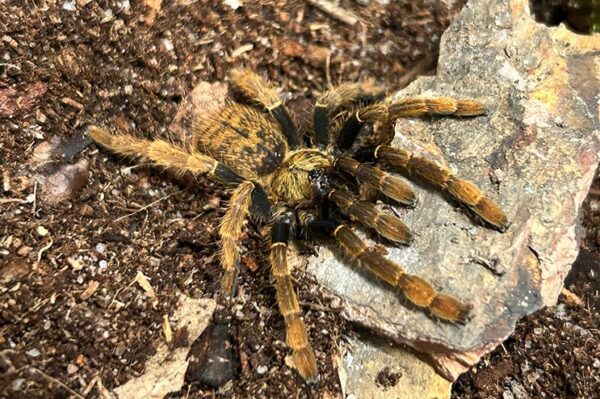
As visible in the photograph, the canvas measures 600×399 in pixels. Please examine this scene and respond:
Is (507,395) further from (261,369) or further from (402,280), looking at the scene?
(261,369)

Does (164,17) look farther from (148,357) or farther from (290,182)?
(148,357)

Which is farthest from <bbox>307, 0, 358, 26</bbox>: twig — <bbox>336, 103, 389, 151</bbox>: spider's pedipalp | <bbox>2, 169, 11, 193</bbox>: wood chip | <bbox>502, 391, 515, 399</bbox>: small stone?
<bbox>502, 391, 515, 399</bbox>: small stone

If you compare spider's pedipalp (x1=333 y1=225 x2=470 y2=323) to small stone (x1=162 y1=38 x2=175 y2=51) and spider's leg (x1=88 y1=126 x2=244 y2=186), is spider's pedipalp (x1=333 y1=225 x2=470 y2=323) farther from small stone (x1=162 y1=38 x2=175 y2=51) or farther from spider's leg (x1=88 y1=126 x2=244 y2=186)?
small stone (x1=162 y1=38 x2=175 y2=51)

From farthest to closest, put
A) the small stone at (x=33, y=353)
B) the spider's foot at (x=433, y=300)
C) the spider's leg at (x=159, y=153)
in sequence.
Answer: the spider's leg at (x=159, y=153) < the spider's foot at (x=433, y=300) < the small stone at (x=33, y=353)

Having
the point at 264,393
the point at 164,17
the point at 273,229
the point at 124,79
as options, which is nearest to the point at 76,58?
the point at 124,79

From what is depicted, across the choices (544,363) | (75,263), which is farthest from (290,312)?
(544,363)

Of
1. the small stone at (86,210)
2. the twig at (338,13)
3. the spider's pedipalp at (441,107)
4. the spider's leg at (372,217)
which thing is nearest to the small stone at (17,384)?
Answer: the small stone at (86,210)

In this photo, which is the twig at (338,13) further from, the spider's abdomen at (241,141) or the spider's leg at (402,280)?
the spider's leg at (402,280)
